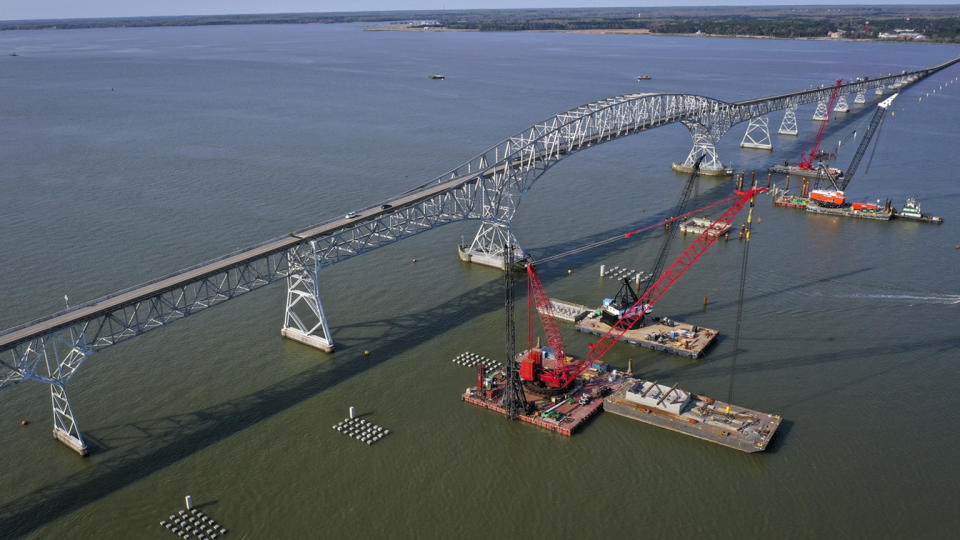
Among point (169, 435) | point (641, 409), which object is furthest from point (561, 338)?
point (169, 435)

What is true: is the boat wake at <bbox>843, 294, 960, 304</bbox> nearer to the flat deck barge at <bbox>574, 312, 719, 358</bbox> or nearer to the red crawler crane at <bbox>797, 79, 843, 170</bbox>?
the flat deck barge at <bbox>574, 312, 719, 358</bbox>

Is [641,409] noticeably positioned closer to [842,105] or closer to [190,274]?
[190,274]

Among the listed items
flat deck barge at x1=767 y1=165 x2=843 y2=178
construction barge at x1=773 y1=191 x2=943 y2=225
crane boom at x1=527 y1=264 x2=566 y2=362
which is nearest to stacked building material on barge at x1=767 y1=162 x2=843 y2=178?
flat deck barge at x1=767 y1=165 x2=843 y2=178

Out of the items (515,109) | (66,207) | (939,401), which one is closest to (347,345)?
(939,401)

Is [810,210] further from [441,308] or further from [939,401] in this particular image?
[441,308]

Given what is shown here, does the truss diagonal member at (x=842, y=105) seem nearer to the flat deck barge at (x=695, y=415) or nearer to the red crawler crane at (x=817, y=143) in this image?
the red crawler crane at (x=817, y=143)

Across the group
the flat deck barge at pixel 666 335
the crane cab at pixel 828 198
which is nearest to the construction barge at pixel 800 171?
the crane cab at pixel 828 198
